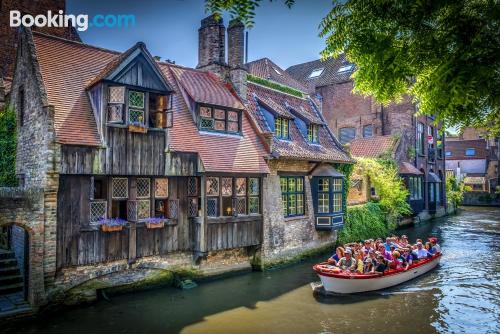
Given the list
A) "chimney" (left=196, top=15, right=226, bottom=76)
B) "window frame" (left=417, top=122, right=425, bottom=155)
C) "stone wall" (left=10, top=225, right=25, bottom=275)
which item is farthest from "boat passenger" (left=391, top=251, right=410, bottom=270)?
"window frame" (left=417, top=122, right=425, bottom=155)

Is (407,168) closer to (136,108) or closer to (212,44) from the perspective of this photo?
(212,44)

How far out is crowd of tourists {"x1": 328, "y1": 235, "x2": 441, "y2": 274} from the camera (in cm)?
1422

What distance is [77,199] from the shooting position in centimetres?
1170

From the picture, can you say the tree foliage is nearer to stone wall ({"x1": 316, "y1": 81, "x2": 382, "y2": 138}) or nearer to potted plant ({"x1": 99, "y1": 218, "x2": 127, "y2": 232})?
stone wall ({"x1": 316, "y1": 81, "x2": 382, "y2": 138})

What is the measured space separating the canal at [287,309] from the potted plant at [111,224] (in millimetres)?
2277

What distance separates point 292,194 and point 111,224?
8817 mm

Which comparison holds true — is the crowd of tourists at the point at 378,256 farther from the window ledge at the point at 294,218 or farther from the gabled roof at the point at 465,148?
the gabled roof at the point at 465,148

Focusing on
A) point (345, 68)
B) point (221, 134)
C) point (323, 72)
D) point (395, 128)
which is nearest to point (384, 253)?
point (221, 134)

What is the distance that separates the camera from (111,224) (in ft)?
39.5

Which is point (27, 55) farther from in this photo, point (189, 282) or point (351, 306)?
point (351, 306)

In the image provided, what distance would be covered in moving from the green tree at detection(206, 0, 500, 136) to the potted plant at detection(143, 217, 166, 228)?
927cm

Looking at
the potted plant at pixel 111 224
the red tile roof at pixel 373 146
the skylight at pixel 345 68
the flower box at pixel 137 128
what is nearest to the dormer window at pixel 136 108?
the flower box at pixel 137 128

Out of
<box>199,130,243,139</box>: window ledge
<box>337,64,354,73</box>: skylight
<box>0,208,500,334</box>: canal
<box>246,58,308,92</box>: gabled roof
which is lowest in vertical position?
<box>0,208,500,334</box>: canal

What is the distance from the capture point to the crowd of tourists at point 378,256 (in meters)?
14.2
